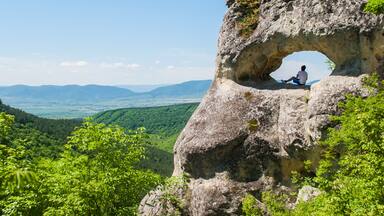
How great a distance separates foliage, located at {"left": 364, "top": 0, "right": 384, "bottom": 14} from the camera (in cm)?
2573

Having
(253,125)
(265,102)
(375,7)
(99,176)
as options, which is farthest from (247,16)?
(99,176)

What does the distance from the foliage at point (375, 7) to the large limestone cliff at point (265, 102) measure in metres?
0.65

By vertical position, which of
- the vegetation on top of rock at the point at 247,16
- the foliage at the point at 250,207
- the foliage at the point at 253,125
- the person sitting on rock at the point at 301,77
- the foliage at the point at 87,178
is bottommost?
the foliage at the point at 250,207

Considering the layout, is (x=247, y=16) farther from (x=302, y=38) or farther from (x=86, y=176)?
(x=86, y=176)

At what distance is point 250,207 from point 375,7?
1483 centimetres

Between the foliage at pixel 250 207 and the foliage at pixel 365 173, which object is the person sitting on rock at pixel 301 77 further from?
the foliage at pixel 365 173

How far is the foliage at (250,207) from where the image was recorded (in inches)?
1114

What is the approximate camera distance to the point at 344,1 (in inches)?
1120

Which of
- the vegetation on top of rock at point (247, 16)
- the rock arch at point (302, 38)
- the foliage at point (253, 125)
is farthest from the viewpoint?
the vegetation on top of rock at point (247, 16)

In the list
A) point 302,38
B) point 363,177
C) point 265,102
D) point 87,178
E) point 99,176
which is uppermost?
point 302,38

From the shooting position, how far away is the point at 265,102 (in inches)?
1277

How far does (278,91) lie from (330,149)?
7.86 m

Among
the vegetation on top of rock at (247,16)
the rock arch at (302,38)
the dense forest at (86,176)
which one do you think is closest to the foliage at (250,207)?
the dense forest at (86,176)

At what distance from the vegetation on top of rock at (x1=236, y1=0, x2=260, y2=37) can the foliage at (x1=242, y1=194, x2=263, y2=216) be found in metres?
13.0
